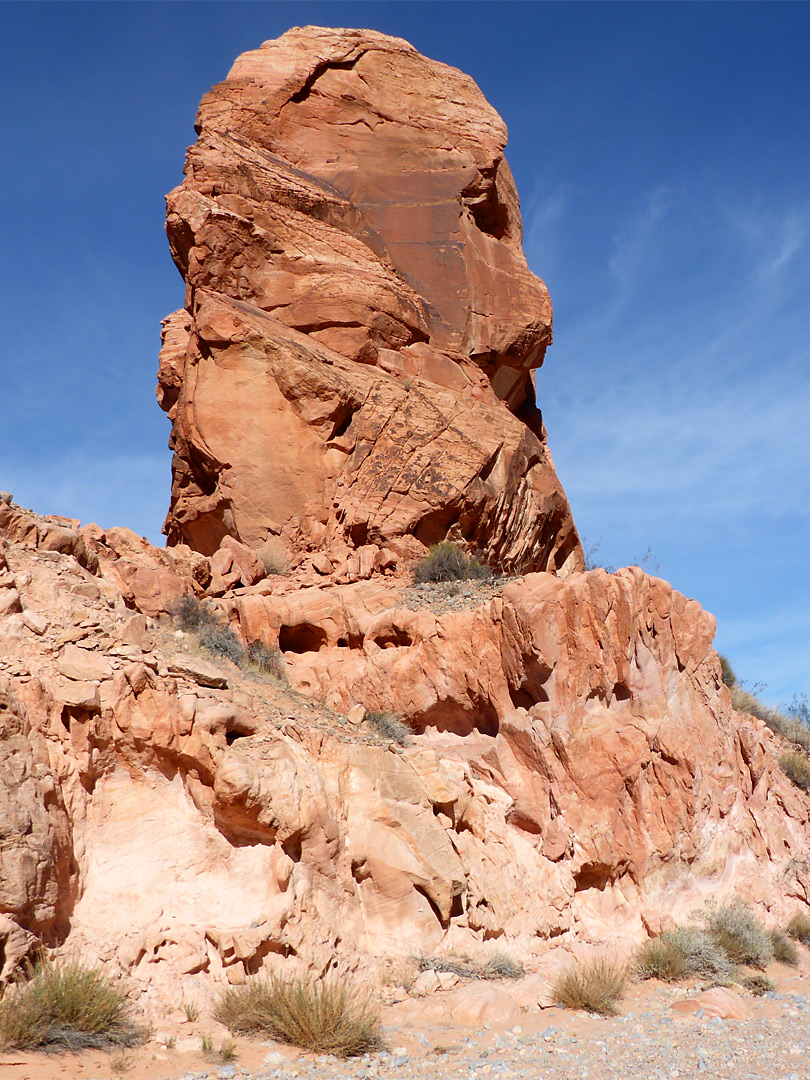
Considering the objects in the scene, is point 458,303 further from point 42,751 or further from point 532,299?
point 42,751

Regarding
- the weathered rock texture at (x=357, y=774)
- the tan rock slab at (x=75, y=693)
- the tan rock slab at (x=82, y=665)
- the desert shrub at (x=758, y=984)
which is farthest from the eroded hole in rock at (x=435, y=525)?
the desert shrub at (x=758, y=984)

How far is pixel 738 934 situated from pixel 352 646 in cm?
720

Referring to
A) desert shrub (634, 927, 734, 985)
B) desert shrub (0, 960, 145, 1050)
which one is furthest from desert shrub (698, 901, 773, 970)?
desert shrub (0, 960, 145, 1050)

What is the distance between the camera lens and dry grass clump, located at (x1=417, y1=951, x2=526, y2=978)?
9766 mm

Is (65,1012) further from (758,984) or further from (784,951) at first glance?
(784,951)

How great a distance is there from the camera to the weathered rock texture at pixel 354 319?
17312 millimetres

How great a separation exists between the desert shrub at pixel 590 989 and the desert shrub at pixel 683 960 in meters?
0.80

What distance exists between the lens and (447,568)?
651 inches

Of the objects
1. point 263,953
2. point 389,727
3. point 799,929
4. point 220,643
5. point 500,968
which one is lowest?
point 500,968

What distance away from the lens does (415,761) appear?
11.9 metres

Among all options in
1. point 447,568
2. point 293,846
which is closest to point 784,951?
point 293,846

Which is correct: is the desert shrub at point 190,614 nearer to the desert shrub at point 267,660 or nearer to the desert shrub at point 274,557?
the desert shrub at point 267,660

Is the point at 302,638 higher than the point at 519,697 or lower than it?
higher

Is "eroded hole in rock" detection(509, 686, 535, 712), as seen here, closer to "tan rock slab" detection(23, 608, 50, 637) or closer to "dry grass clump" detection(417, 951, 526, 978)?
"dry grass clump" detection(417, 951, 526, 978)
